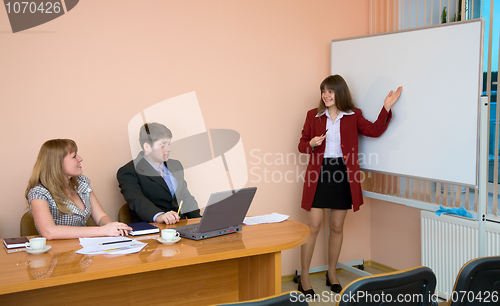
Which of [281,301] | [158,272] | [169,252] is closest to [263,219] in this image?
[158,272]

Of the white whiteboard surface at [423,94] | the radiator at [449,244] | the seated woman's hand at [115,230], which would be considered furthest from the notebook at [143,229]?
the radiator at [449,244]

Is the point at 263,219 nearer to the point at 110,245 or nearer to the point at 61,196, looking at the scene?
the point at 110,245

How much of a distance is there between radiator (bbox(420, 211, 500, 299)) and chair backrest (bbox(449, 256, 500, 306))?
4.60 ft

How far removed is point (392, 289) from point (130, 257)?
107cm

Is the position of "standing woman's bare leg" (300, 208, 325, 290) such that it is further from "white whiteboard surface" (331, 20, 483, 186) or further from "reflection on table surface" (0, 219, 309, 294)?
"reflection on table surface" (0, 219, 309, 294)

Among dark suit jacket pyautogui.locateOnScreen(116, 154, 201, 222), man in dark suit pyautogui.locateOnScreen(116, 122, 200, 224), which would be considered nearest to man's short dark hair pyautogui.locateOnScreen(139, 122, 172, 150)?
man in dark suit pyautogui.locateOnScreen(116, 122, 200, 224)

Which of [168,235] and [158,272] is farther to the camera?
[158,272]

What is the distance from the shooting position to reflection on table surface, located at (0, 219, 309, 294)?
169cm

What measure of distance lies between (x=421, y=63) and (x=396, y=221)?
1580 millimetres

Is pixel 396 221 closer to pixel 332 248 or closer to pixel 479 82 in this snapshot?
pixel 332 248

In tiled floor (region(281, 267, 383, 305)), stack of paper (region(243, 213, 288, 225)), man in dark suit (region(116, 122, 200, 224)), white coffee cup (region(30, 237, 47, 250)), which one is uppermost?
man in dark suit (region(116, 122, 200, 224))

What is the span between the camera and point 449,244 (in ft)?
10.7

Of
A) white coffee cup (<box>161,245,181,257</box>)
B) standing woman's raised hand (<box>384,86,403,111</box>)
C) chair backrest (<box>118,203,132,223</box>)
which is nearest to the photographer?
white coffee cup (<box>161,245,181,257</box>)

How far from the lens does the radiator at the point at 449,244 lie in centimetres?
304
